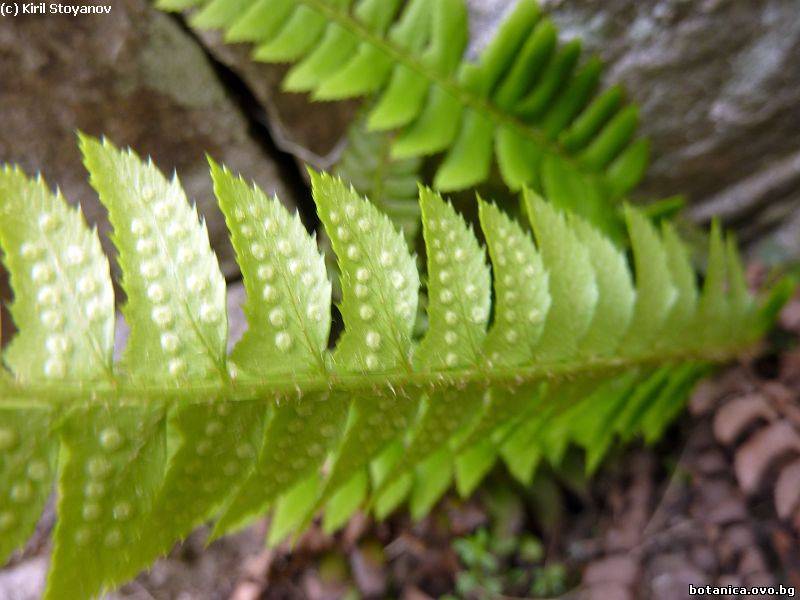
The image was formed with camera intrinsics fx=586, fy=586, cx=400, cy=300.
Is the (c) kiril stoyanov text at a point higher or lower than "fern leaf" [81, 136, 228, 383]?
higher

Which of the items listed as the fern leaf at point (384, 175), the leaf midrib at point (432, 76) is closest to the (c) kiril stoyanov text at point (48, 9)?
the leaf midrib at point (432, 76)

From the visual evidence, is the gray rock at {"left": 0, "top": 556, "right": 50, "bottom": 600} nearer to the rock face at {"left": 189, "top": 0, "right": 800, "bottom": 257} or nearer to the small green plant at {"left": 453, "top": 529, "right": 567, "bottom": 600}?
the small green plant at {"left": 453, "top": 529, "right": 567, "bottom": 600}

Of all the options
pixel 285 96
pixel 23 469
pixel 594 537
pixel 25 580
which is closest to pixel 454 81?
pixel 285 96

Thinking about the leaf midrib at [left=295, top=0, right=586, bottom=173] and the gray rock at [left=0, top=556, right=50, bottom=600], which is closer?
the leaf midrib at [left=295, top=0, right=586, bottom=173]

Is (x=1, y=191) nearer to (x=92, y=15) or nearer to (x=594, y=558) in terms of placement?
(x=92, y=15)

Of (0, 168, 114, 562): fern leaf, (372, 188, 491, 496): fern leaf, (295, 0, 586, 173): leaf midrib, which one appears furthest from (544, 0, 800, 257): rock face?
(0, 168, 114, 562): fern leaf

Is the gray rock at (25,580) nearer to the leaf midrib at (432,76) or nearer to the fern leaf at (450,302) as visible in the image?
the fern leaf at (450,302)
